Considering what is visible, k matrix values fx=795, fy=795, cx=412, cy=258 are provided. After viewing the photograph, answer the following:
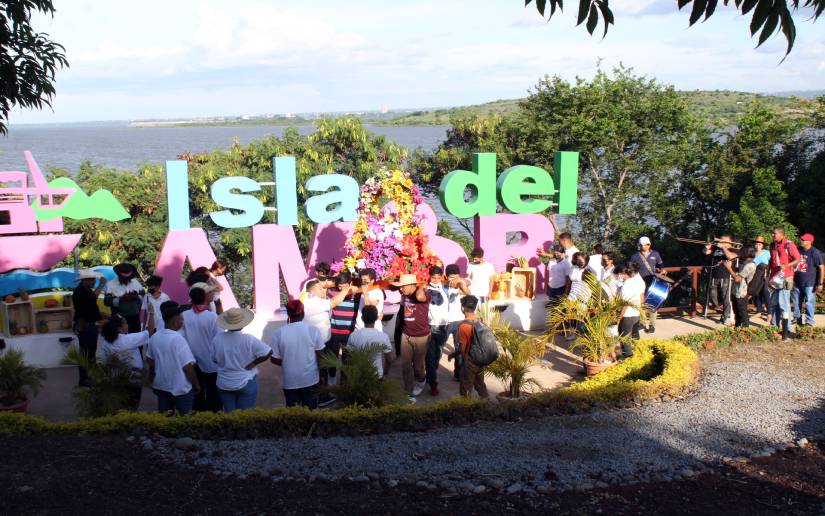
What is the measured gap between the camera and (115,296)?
10812mm

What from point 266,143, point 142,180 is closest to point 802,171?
point 266,143

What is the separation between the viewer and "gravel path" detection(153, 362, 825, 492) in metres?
6.55

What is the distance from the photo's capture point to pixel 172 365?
8.03m

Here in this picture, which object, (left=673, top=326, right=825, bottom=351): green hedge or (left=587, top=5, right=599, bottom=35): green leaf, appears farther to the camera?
(left=673, top=326, right=825, bottom=351): green hedge

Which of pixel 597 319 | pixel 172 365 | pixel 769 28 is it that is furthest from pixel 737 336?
pixel 769 28

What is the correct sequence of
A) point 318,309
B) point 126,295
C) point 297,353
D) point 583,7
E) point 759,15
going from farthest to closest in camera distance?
point 126,295 → point 318,309 → point 297,353 → point 583,7 → point 759,15

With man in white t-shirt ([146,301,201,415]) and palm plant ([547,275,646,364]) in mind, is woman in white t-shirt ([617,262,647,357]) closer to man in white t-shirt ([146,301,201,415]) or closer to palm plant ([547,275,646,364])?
palm plant ([547,275,646,364])

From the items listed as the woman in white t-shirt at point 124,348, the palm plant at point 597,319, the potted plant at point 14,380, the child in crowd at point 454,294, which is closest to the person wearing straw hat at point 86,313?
the potted plant at point 14,380

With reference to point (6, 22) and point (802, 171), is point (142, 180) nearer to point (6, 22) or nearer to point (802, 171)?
point (6, 22)

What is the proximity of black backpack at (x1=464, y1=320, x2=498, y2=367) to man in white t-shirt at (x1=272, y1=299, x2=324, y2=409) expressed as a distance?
1.72 meters

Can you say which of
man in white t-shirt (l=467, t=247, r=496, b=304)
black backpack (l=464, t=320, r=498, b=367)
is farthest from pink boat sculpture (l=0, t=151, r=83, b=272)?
black backpack (l=464, t=320, r=498, b=367)

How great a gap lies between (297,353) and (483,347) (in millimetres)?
2059

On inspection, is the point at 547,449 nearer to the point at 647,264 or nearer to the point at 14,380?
the point at 14,380

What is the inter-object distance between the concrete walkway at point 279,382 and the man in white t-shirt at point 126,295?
989 millimetres
